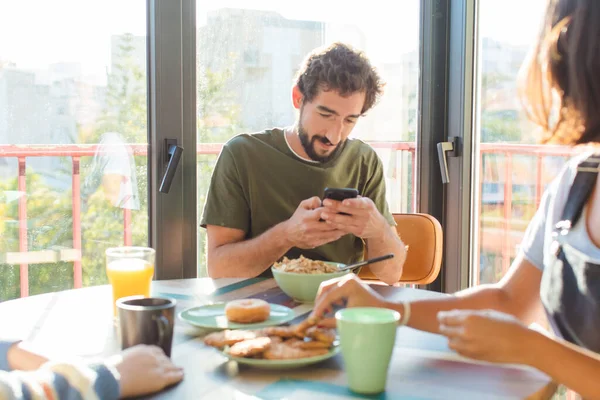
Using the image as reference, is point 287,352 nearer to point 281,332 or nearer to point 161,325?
point 281,332

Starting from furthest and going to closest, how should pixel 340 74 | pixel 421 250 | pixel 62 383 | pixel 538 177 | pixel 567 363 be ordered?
pixel 538 177, pixel 421 250, pixel 340 74, pixel 567 363, pixel 62 383

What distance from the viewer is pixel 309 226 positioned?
5.75 ft

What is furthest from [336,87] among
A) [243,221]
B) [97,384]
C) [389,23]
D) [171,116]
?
[97,384]

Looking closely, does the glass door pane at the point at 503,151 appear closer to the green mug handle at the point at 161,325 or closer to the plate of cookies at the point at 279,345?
the plate of cookies at the point at 279,345

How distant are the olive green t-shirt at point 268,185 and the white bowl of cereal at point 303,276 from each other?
Result: 486 mm

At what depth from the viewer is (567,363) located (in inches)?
37.7

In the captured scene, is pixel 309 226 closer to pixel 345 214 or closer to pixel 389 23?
pixel 345 214

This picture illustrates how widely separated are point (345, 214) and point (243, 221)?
380 millimetres

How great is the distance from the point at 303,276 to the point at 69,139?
1311 mm

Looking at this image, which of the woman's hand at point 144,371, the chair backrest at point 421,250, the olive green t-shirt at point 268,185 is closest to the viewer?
the woman's hand at point 144,371

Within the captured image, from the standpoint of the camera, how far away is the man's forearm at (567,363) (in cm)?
95

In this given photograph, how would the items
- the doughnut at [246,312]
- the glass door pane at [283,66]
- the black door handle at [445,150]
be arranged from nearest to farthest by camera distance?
the doughnut at [246,312]
the glass door pane at [283,66]
the black door handle at [445,150]

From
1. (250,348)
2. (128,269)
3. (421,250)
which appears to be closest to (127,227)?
(421,250)

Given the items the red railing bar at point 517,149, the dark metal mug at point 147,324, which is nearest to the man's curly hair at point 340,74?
the red railing bar at point 517,149
